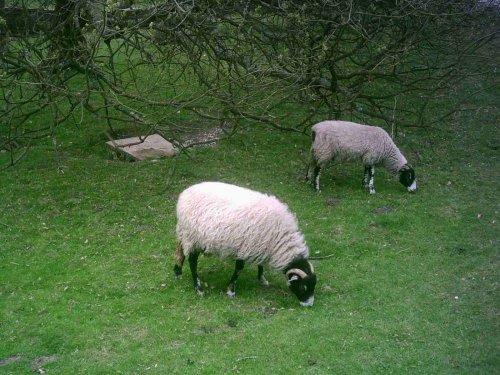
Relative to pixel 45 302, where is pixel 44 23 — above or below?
above

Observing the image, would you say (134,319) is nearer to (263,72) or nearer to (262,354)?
(262,354)

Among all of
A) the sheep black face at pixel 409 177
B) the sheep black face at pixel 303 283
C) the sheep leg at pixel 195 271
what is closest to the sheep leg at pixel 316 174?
the sheep black face at pixel 409 177

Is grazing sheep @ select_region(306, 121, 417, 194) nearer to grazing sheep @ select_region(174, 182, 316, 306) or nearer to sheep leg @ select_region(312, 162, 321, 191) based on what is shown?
sheep leg @ select_region(312, 162, 321, 191)

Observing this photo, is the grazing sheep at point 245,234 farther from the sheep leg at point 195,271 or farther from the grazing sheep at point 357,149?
the grazing sheep at point 357,149

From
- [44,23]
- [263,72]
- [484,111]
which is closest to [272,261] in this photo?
[263,72]

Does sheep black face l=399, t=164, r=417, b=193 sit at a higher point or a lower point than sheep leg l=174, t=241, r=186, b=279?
higher

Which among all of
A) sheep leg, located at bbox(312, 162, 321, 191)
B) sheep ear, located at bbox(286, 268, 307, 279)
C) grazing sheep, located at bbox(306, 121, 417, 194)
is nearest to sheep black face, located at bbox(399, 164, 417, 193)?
grazing sheep, located at bbox(306, 121, 417, 194)

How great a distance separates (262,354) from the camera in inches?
311

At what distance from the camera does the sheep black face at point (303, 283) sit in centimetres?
906

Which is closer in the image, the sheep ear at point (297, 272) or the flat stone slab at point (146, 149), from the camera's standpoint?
the sheep ear at point (297, 272)

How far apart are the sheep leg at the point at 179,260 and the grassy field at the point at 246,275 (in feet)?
0.49

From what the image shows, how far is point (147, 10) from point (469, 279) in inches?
301

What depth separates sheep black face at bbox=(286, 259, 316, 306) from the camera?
9.06m

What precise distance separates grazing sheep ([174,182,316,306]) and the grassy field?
496 millimetres
